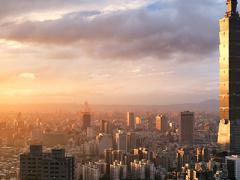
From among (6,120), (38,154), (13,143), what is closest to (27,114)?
(6,120)

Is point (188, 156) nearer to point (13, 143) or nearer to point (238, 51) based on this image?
point (238, 51)

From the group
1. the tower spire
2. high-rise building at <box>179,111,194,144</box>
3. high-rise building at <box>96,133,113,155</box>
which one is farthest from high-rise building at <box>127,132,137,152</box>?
the tower spire

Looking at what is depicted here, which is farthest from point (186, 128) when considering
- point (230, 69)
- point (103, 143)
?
point (230, 69)

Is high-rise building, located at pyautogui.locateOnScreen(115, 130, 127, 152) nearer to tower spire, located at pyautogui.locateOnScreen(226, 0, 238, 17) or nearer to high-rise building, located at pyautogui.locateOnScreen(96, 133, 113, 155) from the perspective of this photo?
high-rise building, located at pyautogui.locateOnScreen(96, 133, 113, 155)

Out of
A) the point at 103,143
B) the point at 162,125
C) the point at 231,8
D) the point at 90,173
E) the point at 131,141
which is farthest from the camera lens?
the point at 162,125

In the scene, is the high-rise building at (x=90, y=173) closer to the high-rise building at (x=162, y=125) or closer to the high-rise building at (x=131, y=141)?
the high-rise building at (x=131, y=141)

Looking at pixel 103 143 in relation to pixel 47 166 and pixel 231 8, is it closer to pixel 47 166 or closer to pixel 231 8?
pixel 231 8
